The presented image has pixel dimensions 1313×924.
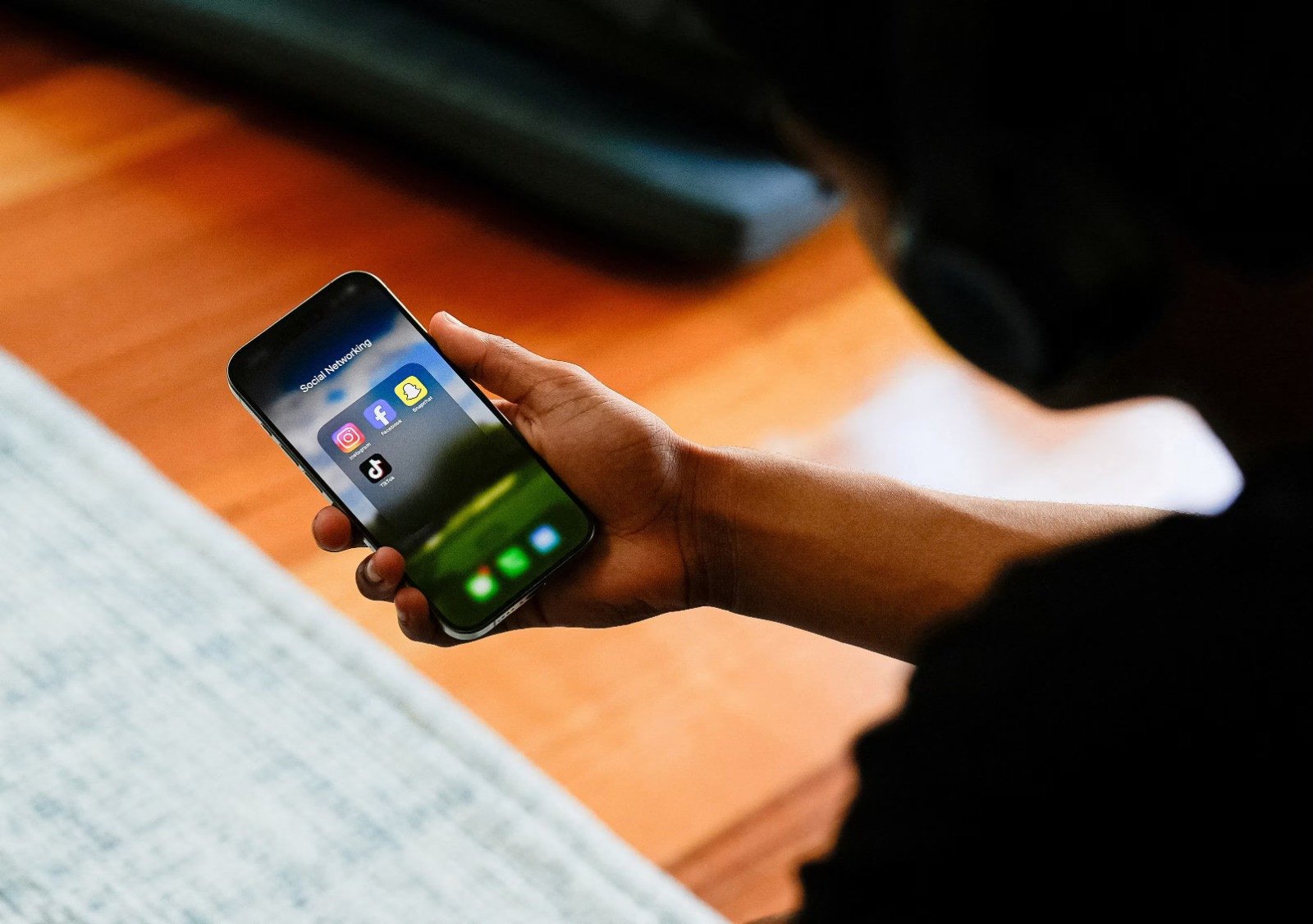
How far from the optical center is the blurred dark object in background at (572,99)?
1.40 metres

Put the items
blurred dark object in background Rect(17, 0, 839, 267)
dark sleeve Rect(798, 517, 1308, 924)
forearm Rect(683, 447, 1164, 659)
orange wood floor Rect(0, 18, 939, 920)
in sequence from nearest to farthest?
dark sleeve Rect(798, 517, 1308, 924) → forearm Rect(683, 447, 1164, 659) → orange wood floor Rect(0, 18, 939, 920) → blurred dark object in background Rect(17, 0, 839, 267)

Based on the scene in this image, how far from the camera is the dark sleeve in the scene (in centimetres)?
37

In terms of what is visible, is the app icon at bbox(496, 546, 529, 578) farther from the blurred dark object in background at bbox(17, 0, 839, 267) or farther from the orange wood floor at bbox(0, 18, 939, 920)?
the blurred dark object in background at bbox(17, 0, 839, 267)

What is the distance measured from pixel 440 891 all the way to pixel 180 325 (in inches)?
28.9

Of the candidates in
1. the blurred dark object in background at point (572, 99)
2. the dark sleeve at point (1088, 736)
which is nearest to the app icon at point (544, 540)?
the dark sleeve at point (1088, 736)

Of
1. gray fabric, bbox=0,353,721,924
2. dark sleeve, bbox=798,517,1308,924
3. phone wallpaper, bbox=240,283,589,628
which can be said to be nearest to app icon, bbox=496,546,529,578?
phone wallpaper, bbox=240,283,589,628

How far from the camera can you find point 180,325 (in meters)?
1.38

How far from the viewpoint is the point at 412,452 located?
81 cm

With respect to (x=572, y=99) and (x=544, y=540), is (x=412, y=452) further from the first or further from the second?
(x=572, y=99)

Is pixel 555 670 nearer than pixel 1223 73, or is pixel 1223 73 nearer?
pixel 1223 73

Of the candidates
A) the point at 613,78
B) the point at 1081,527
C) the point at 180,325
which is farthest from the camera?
the point at 613,78

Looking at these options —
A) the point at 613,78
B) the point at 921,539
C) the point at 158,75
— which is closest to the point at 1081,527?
the point at 921,539

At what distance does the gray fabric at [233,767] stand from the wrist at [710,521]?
10.3 inches

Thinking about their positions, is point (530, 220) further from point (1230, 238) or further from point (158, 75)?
point (1230, 238)
